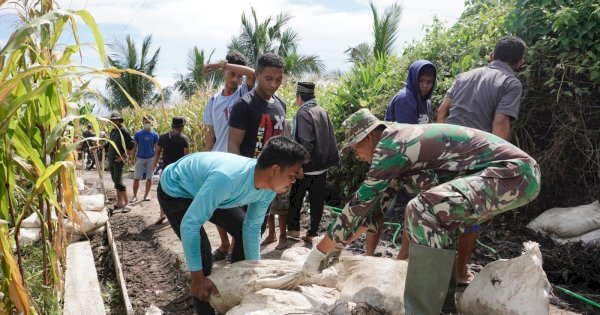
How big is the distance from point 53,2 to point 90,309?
189 cm

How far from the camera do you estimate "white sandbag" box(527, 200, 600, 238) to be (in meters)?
4.38


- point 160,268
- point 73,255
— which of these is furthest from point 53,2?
point 160,268

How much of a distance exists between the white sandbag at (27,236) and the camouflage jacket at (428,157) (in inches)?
121

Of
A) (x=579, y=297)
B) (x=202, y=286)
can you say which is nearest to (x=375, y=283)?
(x=202, y=286)

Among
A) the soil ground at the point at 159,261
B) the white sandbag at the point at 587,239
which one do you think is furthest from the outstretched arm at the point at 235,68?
the white sandbag at the point at 587,239

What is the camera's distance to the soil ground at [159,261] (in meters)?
3.93

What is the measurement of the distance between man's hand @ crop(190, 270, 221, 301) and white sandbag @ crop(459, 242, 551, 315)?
1383 millimetres

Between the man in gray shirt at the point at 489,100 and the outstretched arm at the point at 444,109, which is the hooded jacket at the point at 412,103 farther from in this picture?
the man in gray shirt at the point at 489,100

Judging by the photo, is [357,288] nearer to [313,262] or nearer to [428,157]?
[313,262]

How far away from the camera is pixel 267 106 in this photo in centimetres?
409

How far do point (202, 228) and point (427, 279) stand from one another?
129 cm

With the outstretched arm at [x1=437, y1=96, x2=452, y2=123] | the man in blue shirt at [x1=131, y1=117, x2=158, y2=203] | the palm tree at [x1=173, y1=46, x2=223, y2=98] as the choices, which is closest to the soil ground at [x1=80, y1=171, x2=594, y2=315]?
the outstretched arm at [x1=437, y1=96, x2=452, y2=123]

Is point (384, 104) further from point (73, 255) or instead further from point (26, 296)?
point (26, 296)

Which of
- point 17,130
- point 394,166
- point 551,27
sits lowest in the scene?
point 394,166
